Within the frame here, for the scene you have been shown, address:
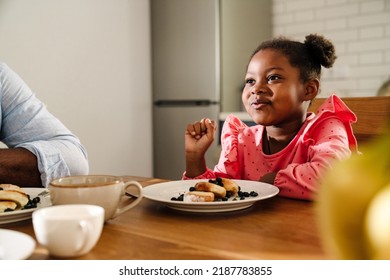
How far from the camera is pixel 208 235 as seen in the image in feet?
1.55

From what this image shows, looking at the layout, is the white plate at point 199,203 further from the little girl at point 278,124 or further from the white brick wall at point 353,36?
the white brick wall at point 353,36


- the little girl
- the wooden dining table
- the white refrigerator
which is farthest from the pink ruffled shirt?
the white refrigerator

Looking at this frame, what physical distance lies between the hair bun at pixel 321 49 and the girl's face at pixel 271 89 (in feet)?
0.37

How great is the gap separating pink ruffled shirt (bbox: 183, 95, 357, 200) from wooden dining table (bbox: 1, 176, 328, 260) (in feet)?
0.34

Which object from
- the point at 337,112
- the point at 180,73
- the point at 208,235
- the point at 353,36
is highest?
the point at 353,36

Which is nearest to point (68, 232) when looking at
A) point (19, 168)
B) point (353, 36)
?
point (19, 168)

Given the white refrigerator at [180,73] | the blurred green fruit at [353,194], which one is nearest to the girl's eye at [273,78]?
the blurred green fruit at [353,194]

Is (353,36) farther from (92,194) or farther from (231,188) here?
(92,194)

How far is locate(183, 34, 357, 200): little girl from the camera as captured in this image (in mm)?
949

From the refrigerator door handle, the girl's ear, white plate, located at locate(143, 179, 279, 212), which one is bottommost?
white plate, located at locate(143, 179, 279, 212)

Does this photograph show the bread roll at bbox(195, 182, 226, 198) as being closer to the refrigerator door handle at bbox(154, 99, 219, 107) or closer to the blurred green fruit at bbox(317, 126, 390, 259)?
the blurred green fruit at bbox(317, 126, 390, 259)

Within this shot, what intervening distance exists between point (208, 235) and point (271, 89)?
0.65 metres

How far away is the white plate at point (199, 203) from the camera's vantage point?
56cm
